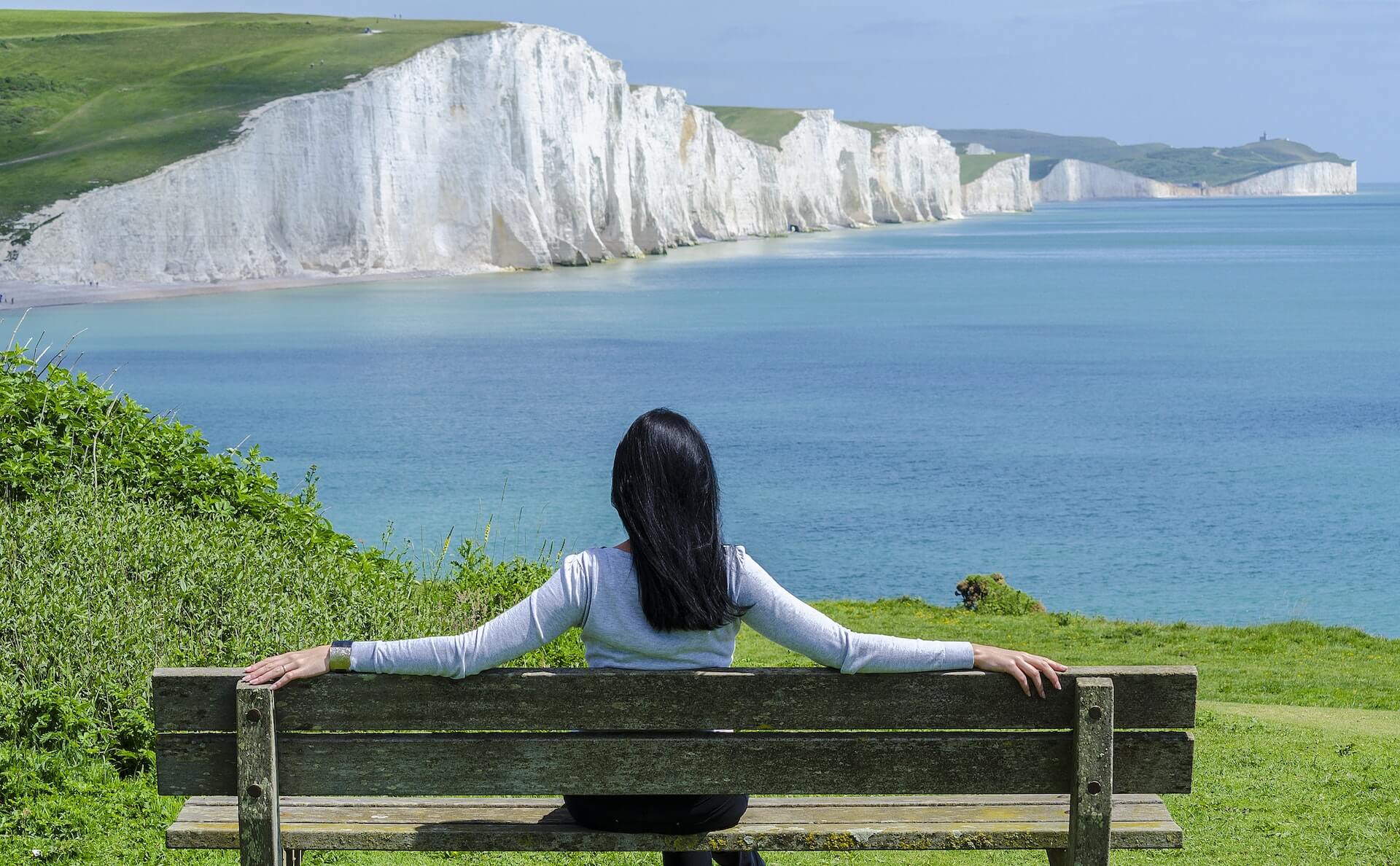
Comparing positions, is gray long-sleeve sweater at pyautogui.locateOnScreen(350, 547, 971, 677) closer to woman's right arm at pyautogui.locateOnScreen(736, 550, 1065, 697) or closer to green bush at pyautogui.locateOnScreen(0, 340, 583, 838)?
woman's right arm at pyautogui.locateOnScreen(736, 550, 1065, 697)

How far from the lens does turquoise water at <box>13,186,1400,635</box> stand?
92.1 ft

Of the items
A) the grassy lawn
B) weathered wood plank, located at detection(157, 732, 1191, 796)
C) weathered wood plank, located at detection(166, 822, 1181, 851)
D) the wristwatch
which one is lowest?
the grassy lawn

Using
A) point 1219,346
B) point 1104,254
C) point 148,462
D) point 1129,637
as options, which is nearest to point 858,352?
point 1219,346

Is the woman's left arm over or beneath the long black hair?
beneath

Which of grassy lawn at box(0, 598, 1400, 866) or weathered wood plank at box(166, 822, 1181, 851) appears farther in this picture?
grassy lawn at box(0, 598, 1400, 866)

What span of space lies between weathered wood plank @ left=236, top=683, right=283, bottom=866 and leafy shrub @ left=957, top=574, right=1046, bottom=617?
629 inches

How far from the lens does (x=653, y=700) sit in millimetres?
3838

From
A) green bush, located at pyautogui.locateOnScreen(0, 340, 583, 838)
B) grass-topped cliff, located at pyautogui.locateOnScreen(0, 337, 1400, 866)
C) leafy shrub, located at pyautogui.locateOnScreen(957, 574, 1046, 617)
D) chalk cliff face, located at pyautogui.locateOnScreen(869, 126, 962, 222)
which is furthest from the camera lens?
chalk cliff face, located at pyautogui.locateOnScreen(869, 126, 962, 222)

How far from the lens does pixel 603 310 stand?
7631 centimetres

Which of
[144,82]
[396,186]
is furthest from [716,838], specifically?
[144,82]

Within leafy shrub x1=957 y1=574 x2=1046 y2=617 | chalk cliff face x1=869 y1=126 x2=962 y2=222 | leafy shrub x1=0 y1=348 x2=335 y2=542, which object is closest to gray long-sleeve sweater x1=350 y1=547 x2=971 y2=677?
leafy shrub x1=0 y1=348 x2=335 y2=542

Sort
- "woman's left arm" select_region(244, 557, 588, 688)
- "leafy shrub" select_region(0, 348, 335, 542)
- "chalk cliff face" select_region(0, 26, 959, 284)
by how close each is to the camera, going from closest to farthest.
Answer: "woman's left arm" select_region(244, 557, 588, 688) → "leafy shrub" select_region(0, 348, 335, 542) → "chalk cliff face" select_region(0, 26, 959, 284)

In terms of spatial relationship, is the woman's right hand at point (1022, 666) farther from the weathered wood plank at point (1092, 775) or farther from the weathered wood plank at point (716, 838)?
the weathered wood plank at point (716, 838)

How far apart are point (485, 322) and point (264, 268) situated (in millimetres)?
18713
